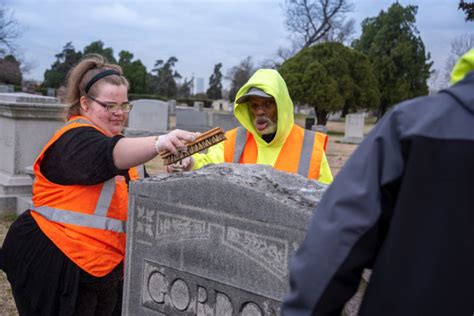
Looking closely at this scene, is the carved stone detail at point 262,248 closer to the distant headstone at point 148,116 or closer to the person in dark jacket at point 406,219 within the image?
the person in dark jacket at point 406,219

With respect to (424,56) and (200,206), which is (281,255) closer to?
(200,206)

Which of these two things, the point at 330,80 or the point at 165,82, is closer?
the point at 330,80

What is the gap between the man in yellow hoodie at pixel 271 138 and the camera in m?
3.04

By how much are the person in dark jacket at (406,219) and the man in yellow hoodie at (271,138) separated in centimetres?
177

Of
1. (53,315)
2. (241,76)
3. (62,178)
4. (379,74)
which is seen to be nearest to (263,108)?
(62,178)

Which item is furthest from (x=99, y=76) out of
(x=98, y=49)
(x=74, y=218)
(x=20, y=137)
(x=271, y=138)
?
(x=98, y=49)

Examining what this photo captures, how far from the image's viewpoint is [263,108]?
3152 millimetres

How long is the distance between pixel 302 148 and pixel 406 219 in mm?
1910

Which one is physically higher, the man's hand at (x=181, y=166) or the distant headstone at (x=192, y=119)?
the man's hand at (x=181, y=166)

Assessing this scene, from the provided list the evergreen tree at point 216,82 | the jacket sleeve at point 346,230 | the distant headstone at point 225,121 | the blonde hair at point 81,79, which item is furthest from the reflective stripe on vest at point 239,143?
the evergreen tree at point 216,82

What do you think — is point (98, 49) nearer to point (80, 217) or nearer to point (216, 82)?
point (216, 82)

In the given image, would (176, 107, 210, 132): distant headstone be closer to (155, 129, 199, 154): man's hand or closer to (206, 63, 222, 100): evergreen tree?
(155, 129, 199, 154): man's hand

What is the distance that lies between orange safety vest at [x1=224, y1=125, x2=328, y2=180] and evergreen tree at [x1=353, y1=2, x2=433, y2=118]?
35550 mm

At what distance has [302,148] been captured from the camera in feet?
10.1
